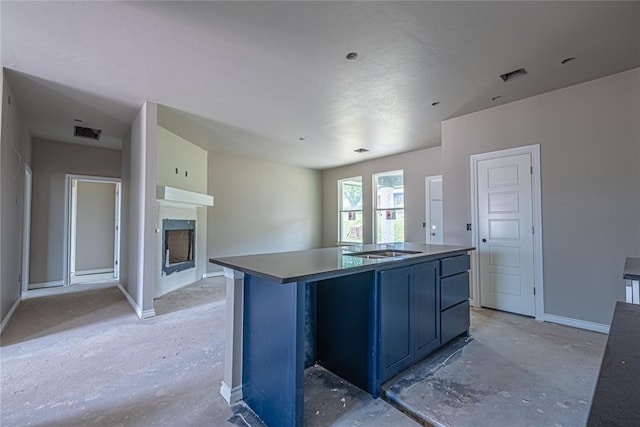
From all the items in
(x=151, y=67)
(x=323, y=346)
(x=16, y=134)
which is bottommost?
(x=323, y=346)

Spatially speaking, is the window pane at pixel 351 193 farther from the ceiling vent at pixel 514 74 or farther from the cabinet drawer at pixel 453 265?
the cabinet drawer at pixel 453 265

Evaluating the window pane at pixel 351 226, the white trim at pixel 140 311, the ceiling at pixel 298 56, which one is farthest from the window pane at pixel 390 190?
the white trim at pixel 140 311

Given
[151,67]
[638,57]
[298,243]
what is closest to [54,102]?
[151,67]

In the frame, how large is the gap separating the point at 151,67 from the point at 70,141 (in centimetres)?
387

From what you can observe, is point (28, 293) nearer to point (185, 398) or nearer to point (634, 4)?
point (185, 398)

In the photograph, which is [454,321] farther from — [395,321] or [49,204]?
[49,204]

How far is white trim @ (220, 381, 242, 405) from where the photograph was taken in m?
1.88

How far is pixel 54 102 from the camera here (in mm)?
3600

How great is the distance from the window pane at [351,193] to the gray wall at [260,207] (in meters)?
0.77

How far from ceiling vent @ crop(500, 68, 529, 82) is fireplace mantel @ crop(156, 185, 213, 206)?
14.0ft

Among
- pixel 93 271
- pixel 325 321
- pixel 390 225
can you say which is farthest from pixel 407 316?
pixel 93 271

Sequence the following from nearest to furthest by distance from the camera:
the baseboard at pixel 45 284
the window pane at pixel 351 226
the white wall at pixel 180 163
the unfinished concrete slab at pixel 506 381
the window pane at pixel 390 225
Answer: the unfinished concrete slab at pixel 506 381 < the white wall at pixel 180 163 < the baseboard at pixel 45 284 < the window pane at pixel 390 225 < the window pane at pixel 351 226

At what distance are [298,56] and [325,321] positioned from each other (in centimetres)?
224

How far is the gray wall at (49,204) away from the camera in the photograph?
5.09 meters
